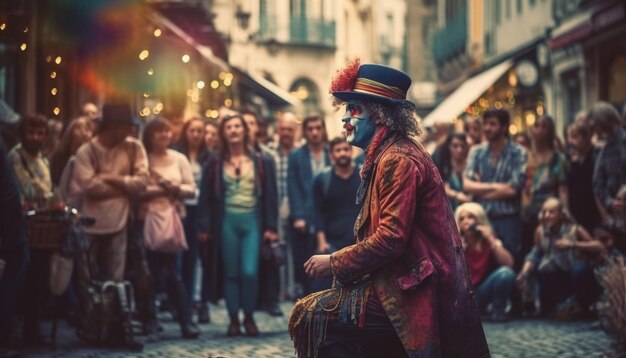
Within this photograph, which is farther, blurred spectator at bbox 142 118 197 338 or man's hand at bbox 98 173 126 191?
blurred spectator at bbox 142 118 197 338

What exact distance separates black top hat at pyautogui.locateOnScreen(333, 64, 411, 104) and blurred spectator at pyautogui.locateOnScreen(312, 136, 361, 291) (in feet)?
21.0

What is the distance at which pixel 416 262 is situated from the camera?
6.46 metres

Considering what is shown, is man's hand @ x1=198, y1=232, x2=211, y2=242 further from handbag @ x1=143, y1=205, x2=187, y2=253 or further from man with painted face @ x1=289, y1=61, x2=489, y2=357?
man with painted face @ x1=289, y1=61, x2=489, y2=357

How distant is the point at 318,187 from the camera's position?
13.5m

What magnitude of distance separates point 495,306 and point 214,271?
9.50 feet

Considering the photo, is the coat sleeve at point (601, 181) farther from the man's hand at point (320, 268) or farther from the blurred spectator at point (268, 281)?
the man's hand at point (320, 268)

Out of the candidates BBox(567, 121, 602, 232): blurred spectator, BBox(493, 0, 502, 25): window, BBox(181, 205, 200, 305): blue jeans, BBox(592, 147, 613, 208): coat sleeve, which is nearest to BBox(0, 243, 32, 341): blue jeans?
BBox(181, 205, 200, 305): blue jeans

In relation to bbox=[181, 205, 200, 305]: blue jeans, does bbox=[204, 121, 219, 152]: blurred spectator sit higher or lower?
higher

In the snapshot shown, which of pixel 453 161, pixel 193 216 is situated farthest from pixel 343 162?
pixel 453 161

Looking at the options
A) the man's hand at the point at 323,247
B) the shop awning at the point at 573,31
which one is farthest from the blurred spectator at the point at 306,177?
the shop awning at the point at 573,31

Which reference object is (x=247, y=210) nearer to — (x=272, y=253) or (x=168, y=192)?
(x=272, y=253)

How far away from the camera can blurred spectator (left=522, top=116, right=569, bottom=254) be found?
1603cm

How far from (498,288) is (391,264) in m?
8.51

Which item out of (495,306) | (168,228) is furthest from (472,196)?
(168,228)
